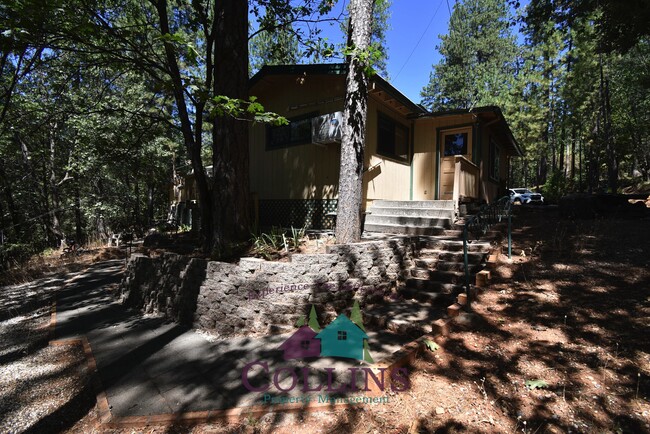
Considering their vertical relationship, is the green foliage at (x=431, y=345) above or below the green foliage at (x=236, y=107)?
below

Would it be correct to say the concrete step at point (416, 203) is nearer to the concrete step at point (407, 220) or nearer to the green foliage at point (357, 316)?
the concrete step at point (407, 220)

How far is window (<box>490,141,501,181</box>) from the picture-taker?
1082 centimetres

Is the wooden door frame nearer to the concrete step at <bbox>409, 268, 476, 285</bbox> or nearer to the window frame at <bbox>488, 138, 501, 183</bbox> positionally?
the window frame at <bbox>488, 138, 501, 183</bbox>

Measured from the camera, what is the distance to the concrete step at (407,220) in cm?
623

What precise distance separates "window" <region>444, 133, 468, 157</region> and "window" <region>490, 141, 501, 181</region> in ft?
9.46

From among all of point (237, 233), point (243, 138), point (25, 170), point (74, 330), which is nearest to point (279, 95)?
point (243, 138)

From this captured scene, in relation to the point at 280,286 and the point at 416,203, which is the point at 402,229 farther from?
the point at 280,286

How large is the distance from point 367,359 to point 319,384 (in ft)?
1.96

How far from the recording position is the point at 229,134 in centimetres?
539

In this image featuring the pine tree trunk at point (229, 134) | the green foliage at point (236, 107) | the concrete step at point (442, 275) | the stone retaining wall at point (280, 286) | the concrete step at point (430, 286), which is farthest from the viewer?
the pine tree trunk at point (229, 134)

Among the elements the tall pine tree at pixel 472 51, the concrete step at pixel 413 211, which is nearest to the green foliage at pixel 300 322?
the concrete step at pixel 413 211

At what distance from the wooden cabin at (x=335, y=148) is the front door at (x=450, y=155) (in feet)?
0.09

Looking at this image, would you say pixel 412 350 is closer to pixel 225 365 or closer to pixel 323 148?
pixel 225 365

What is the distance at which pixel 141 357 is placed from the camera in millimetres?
3812
